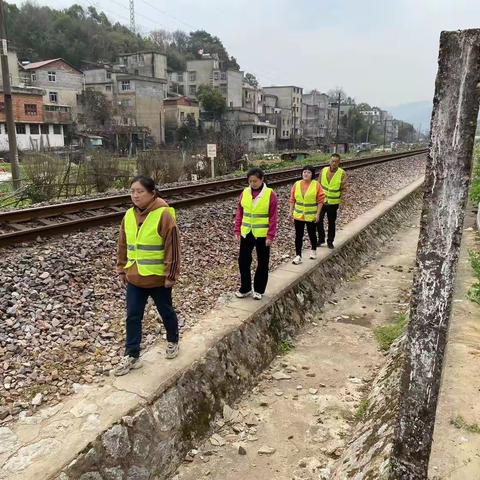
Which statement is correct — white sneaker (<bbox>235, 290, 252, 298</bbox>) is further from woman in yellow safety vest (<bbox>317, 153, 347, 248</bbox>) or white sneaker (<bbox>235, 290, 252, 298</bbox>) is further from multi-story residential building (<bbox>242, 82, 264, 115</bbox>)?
multi-story residential building (<bbox>242, 82, 264, 115</bbox>)

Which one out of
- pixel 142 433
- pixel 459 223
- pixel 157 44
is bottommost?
pixel 142 433

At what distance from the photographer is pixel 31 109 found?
149 ft

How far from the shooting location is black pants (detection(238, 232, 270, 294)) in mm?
5867

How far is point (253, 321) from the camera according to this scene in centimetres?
559

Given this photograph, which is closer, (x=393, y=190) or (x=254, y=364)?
(x=254, y=364)

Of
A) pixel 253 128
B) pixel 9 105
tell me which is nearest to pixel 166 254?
pixel 9 105

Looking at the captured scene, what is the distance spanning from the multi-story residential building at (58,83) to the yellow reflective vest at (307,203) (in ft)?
158

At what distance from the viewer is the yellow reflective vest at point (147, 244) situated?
3.97 m

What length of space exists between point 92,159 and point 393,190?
38.5 feet

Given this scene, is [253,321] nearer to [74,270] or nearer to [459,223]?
[74,270]

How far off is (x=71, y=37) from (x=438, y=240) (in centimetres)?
8092

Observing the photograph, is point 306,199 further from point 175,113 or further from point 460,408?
point 175,113

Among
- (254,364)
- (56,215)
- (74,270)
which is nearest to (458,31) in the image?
(254,364)

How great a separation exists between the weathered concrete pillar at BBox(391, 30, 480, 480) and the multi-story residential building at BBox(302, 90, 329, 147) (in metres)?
94.1
